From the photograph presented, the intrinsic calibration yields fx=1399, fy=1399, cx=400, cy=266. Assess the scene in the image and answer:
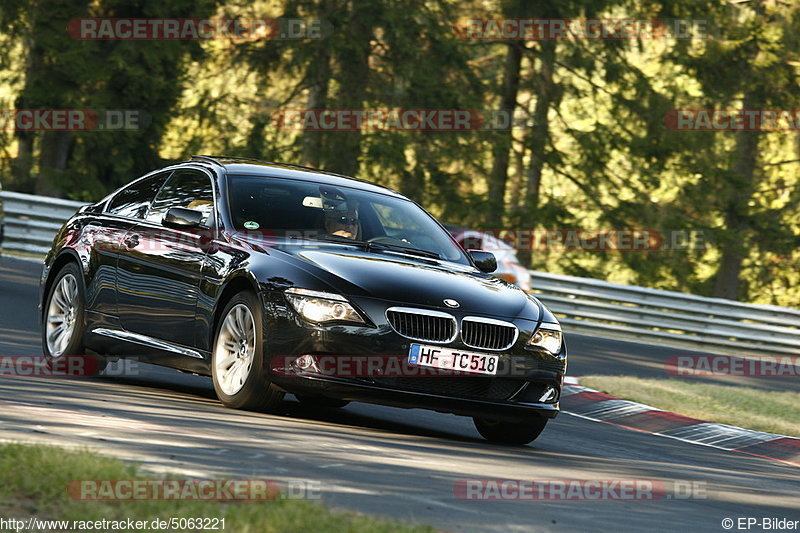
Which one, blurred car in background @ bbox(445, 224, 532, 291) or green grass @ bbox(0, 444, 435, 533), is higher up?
green grass @ bbox(0, 444, 435, 533)

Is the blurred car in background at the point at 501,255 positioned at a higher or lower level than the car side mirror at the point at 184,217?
lower

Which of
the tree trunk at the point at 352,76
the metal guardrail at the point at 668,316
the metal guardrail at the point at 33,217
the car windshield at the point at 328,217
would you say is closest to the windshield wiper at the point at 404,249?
the car windshield at the point at 328,217

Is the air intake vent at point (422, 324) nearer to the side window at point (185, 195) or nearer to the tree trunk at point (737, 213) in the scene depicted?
the side window at point (185, 195)

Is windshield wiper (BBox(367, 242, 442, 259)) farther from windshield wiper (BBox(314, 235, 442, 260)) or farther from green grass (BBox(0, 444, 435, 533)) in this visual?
green grass (BBox(0, 444, 435, 533))

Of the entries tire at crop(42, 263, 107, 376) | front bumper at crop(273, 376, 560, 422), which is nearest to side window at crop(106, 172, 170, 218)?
tire at crop(42, 263, 107, 376)

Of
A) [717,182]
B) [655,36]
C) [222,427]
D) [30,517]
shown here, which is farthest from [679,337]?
[30,517]

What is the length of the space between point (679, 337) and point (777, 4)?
9769 mm

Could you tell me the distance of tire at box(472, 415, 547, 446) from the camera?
909 centimetres

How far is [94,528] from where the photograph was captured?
477 centimetres

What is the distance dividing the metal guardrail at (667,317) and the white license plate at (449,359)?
1741cm

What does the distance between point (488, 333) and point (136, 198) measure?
3.41 metres

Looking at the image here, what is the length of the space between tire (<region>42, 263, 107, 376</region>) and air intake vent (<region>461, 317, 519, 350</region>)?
3.31 meters

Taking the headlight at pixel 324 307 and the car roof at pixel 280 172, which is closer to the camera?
the headlight at pixel 324 307

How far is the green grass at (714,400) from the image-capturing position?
12.8 m
